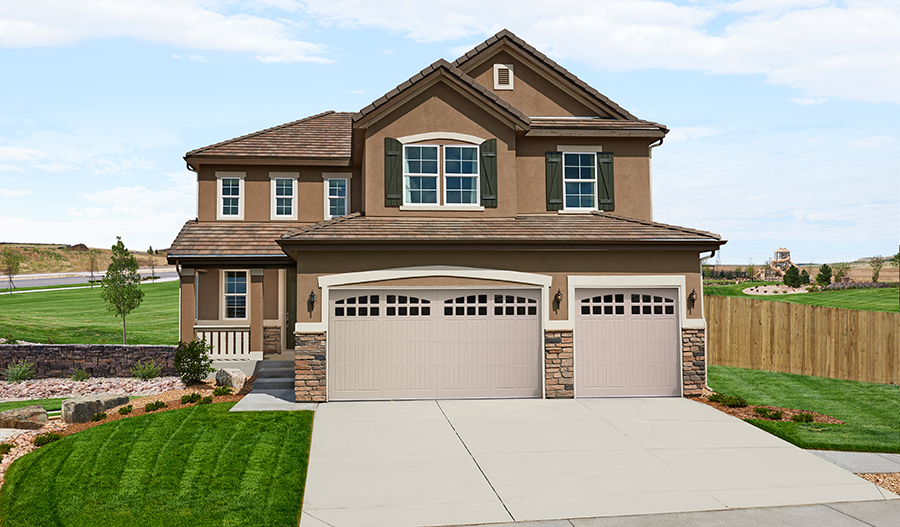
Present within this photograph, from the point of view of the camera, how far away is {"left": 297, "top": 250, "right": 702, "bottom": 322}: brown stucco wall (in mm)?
13148

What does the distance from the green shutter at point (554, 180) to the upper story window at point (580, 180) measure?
23cm

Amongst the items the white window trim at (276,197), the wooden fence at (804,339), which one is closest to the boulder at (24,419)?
the white window trim at (276,197)

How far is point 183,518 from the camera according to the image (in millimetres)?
7121

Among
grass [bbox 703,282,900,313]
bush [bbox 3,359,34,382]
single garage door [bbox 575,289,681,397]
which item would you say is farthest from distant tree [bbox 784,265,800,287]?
bush [bbox 3,359,34,382]

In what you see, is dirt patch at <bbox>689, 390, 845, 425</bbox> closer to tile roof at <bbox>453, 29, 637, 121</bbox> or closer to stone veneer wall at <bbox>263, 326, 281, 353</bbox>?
tile roof at <bbox>453, 29, 637, 121</bbox>

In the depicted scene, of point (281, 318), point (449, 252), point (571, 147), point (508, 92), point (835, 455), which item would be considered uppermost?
point (508, 92)

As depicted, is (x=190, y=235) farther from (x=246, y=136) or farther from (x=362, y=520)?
(x=362, y=520)

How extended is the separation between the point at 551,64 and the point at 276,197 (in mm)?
9512

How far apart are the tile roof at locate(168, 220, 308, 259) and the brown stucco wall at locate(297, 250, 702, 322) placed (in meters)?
4.02

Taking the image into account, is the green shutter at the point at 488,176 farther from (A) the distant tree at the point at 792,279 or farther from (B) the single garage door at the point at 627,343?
(A) the distant tree at the point at 792,279

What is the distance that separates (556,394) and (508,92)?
874 centimetres

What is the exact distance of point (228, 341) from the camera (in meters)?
18.2

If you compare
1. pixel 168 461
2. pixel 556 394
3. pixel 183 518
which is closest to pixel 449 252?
pixel 556 394

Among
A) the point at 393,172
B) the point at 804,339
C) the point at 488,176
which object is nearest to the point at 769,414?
the point at 804,339
